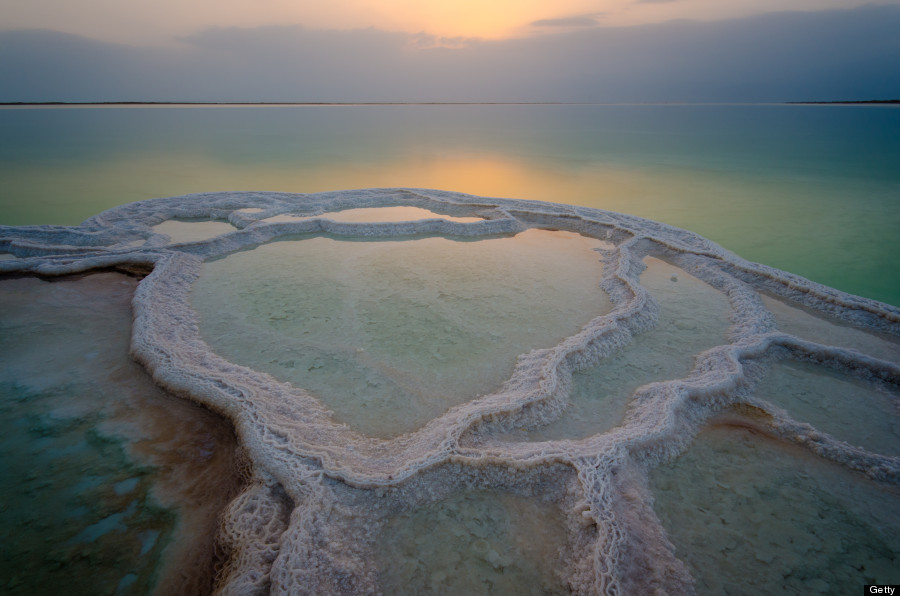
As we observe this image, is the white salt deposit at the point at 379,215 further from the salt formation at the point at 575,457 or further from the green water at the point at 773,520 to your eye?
the green water at the point at 773,520

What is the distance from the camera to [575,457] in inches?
106

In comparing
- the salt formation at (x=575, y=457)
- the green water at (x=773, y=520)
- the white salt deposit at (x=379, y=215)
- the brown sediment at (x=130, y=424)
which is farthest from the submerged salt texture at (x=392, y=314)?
the green water at (x=773, y=520)

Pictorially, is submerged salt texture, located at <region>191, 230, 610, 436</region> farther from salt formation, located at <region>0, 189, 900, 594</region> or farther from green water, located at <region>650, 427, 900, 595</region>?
green water, located at <region>650, 427, 900, 595</region>

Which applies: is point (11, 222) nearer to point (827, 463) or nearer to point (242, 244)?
point (242, 244)

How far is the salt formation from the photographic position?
2.15 metres

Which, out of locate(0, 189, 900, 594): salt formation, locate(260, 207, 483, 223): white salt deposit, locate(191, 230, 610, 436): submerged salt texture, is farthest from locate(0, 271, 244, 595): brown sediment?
locate(260, 207, 483, 223): white salt deposit

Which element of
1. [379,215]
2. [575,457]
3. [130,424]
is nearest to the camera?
[575,457]

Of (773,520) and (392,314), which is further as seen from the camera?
(392,314)

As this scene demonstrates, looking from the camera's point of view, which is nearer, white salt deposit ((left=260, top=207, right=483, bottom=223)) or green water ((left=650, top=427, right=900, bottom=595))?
green water ((left=650, top=427, right=900, bottom=595))

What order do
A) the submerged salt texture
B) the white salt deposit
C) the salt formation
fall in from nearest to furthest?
the salt formation → the submerged salt texture → the white salt deposit

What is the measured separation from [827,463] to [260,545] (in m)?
3.46

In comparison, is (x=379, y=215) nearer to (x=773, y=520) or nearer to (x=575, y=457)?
(x=575, y=457)

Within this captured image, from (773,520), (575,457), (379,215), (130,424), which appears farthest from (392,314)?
(379,215)

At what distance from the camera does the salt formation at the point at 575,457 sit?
2.15 meters
